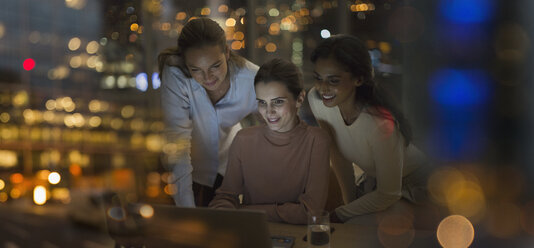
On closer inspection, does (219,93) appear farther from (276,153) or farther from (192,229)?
(192,229)

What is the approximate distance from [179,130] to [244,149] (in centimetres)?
44

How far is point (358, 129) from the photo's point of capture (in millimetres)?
1993

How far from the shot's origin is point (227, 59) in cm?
216

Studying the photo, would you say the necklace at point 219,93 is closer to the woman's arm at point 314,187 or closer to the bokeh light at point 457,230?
the woman's arm at point 314,187

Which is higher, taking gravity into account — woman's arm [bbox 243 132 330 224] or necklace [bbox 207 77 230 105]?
necklace [bbox 207 77 230 105]

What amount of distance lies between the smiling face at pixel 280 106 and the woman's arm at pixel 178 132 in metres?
0.46

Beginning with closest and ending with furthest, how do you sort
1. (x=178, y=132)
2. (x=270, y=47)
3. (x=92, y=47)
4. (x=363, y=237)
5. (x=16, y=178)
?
(x=363, y=237)
(x=270, y=47)
(x=178, y=132)
(x=92, y=47)
(x=16, y=178)

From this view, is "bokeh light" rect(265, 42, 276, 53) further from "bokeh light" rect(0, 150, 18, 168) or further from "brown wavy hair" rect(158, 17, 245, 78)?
"bokeh light" rect(0, 150, 18, 168)

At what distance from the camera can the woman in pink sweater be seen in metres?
1.95

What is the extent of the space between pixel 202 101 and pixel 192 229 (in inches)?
43.3

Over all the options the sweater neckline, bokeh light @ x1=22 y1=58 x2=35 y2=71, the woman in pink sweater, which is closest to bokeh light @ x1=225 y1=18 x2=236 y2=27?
the woman in pink sweater

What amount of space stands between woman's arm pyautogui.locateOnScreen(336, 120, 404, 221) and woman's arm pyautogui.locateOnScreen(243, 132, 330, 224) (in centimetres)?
15

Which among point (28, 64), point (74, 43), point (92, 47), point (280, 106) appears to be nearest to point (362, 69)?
point (280, 106)

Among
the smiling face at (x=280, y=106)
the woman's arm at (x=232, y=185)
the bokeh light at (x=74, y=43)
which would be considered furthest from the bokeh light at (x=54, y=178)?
the smiling face at (x=280, y=106)
